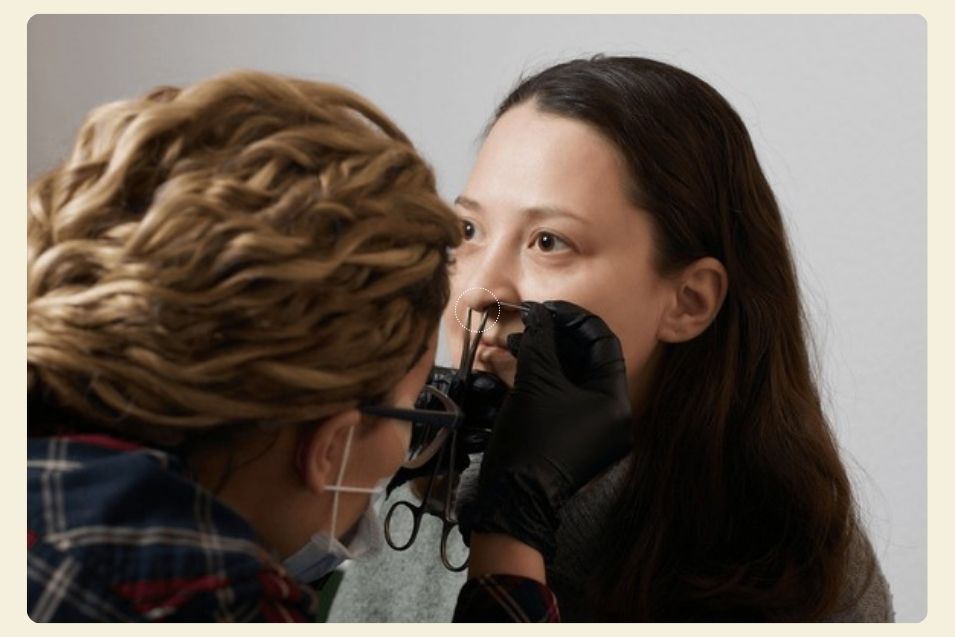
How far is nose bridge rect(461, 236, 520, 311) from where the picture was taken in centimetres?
126

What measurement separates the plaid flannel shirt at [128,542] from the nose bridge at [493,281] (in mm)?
507

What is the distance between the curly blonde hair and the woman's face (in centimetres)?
42

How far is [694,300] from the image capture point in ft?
4.41

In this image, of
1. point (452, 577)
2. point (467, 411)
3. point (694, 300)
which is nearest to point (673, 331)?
point (694, 300)

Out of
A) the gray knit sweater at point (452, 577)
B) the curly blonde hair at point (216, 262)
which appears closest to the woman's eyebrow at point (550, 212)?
the gray knit sweater at point (452, 577)

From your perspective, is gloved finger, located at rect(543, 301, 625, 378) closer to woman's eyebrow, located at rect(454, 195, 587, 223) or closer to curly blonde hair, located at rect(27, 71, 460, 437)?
woman's eyebrow, located at rect(454, 195, 587, 223)

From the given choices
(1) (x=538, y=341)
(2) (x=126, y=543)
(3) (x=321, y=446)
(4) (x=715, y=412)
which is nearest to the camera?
(2) (x=126, y=543)

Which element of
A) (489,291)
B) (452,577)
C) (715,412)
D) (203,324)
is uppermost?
(203,324)

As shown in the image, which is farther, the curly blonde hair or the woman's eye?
the woman's eye

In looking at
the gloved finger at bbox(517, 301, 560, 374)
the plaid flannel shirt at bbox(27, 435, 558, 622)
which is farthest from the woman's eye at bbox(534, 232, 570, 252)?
the plaid flannel shirt at bbox(27, 435, 558, 622)

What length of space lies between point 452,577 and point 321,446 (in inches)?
27.9

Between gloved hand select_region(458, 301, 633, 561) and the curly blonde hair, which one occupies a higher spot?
the curly blonde hair

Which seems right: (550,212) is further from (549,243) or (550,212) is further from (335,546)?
(335,546)

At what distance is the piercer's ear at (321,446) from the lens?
0.87 meters
